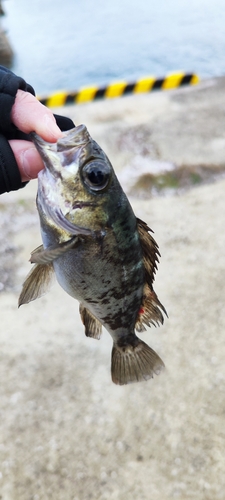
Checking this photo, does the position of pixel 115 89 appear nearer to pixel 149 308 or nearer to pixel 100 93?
pixel 100 93

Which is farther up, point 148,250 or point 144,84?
point 148,250

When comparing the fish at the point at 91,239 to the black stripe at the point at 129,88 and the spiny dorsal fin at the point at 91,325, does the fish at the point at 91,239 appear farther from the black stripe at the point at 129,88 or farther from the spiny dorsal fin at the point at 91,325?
the black stripe at the point at 129,88

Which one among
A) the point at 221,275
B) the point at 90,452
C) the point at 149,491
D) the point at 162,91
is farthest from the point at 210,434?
the point at 162,91

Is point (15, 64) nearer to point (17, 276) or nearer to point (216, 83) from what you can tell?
point (216, 83)

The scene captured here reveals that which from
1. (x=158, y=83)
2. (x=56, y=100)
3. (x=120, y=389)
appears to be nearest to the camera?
(x=120, y=389)

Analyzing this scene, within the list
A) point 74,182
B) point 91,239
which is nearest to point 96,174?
point 74,182

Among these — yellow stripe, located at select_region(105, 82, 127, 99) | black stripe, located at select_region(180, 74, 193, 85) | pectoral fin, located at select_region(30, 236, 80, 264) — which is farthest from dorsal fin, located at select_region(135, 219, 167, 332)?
black stripe, located at select_region(180, 74, 193, 85)

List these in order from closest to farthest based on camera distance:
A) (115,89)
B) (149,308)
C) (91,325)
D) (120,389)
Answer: (149,308)
(91,325)
(120,389)
(115,89)
